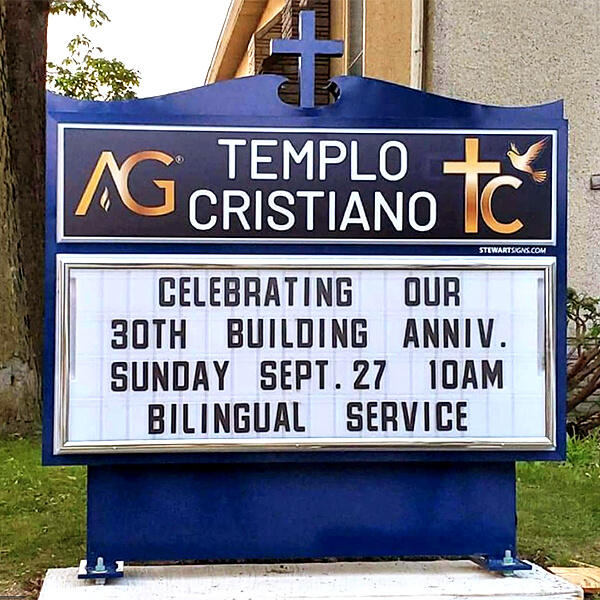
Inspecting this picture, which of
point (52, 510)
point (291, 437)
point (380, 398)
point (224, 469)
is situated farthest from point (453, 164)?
point (52, 510)

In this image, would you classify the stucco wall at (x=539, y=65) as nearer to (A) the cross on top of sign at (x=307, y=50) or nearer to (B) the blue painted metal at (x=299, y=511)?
(A) the cross on top of sign at (x=307, y=50)

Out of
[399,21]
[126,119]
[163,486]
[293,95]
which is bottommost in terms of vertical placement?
[163,486]

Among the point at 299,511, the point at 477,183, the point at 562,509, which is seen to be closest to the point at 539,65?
the point at 562,509

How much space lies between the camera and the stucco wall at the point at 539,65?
33.9 feet

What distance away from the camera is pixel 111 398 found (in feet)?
16.0

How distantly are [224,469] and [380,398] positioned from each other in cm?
85

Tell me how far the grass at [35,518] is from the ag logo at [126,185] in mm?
2003

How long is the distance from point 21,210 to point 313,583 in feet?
18.2

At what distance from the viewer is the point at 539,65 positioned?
1047 cm

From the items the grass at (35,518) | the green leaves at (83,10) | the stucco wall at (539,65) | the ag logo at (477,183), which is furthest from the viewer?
the green leaves at (83,10)

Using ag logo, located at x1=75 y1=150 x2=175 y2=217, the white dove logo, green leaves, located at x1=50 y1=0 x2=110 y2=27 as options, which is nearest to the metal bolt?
ag logo, located at x1=75 y1=150 x2=175 y2=217

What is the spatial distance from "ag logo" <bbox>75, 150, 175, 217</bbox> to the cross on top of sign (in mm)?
776

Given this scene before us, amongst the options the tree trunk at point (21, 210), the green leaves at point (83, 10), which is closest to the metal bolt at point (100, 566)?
the tree trunk at point (21, 210)

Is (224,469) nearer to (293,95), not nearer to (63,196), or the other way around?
(63,196)
